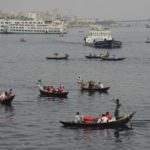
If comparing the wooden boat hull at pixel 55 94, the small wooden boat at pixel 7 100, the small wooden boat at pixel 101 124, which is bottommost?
the small wooden boat at pixel 101 124

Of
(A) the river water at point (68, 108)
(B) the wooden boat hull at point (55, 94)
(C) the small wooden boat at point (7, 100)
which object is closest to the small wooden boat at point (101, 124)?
(A) the river water at point (68, 108)

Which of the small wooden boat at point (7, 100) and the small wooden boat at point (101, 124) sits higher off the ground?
the small wooden boat at point (7, 100)

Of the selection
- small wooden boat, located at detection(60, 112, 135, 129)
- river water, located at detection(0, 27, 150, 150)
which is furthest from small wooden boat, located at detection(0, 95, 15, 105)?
small wooden boat, located at detection(60, 112, 135, 129)

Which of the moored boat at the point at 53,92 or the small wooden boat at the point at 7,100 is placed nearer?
the small wooden boat at the point at 7,100

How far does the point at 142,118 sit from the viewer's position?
64.1 meters

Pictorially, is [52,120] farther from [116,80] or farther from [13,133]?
[116,80]

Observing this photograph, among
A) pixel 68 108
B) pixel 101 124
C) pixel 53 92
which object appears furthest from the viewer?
pixel 53 92

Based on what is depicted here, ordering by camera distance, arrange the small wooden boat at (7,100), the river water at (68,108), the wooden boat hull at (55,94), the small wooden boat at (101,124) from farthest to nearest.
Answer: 1. the wooden boat hull at (55,94)
2. the small wooden boat at (7,100)
3. the small wooden boat at (101,124)
4. the river water at (68,108)

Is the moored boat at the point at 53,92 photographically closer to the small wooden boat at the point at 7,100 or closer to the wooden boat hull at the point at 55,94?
the wooden boat hull at the point at 55,94

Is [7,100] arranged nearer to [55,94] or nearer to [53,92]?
[53,92]

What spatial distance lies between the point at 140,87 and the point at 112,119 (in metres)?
34.3

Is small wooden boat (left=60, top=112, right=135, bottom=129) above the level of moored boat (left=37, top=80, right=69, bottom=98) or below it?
below

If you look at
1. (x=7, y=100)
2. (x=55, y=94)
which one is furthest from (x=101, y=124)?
(x=55, y=94)

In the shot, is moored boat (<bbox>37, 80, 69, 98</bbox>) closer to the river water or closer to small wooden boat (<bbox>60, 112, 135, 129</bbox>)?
the river water
